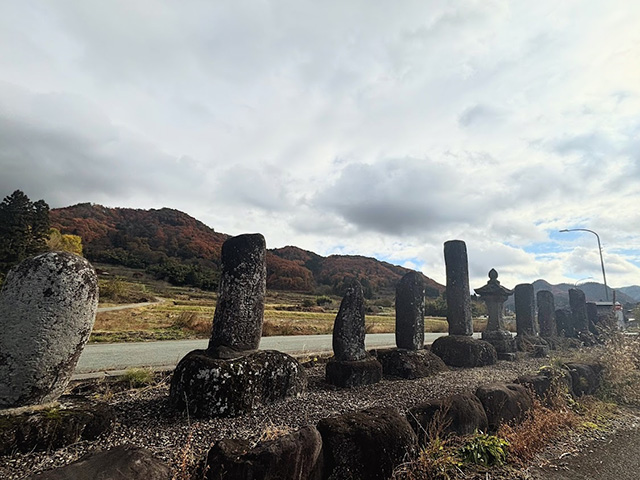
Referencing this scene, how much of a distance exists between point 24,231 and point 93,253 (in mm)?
35174

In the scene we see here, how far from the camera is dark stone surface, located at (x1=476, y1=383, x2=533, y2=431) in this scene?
5.79 meters

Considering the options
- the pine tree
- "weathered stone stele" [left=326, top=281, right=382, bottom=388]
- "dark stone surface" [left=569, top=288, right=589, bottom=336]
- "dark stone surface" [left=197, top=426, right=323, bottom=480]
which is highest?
the pine tree

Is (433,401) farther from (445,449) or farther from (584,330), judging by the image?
(584,330)

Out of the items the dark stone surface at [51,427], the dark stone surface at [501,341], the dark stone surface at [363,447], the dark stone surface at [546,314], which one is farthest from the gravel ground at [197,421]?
the dark stone surface at [546,314]

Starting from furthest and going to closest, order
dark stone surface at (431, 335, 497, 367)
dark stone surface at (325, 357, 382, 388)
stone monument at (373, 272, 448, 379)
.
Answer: dark stone surface at (431, 335, 497, 367) < stone monument at (373, 272, 448, 379) < dark stone surface at (325, 357, 382, 388)

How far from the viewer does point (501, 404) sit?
585cm

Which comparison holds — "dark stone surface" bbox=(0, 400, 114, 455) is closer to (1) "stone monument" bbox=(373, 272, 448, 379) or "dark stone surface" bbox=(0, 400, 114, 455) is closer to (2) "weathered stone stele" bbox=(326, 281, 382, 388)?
(2) "weathered stone stele" bbox=(326, 281, 382, 388)

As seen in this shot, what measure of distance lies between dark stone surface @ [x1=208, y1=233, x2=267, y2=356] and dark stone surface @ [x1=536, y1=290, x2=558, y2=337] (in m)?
15.8

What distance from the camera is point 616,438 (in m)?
6.14

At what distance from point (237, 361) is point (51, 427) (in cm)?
232

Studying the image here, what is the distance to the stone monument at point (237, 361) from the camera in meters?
5.15

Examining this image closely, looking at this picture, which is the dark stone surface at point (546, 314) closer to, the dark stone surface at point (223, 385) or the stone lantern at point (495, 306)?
the stone lantern at point (495, 306)

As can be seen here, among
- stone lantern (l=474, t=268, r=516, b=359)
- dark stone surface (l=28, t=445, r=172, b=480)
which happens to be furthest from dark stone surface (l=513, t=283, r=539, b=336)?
dark stone surface (l=28, t=445, r=172, b=480)

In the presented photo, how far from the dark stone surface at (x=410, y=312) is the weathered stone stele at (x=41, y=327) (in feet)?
24.3
